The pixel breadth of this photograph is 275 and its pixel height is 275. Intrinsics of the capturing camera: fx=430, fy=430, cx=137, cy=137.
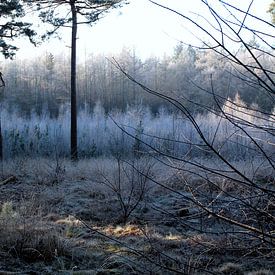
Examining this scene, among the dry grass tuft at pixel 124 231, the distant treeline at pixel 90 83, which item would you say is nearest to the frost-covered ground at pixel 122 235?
the dry grass tuft at pixel 124 231

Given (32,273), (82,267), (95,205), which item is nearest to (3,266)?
(32,273)

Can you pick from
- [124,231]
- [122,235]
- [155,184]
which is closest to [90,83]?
[155,184]

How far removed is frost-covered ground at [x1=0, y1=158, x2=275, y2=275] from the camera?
2.57 metres

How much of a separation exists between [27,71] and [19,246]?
45856mm

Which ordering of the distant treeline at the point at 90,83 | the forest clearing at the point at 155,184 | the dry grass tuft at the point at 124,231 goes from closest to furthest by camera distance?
1. the forest clearing at the point at 155,184
2. the dry grass tuft at the point at 124,231
3. the distant treeline at the point at 90,83

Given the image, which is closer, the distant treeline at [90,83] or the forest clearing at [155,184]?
the forest clearing at [155,184]

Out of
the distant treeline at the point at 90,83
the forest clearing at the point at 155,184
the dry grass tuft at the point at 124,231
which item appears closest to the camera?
the forest clearing at the point at 155,184

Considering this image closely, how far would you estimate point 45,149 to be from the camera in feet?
63.3

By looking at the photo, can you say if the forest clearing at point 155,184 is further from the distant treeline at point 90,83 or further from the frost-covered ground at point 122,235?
the distant treeline at point 90,83

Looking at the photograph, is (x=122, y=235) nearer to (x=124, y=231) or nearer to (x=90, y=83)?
(x=124, y=231)

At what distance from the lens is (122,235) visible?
5.93m

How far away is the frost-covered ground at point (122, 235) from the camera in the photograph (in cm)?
257

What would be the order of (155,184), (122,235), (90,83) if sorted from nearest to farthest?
(122,235) < (155,184) < (90,83)

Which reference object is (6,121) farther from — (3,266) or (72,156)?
(3,266)
